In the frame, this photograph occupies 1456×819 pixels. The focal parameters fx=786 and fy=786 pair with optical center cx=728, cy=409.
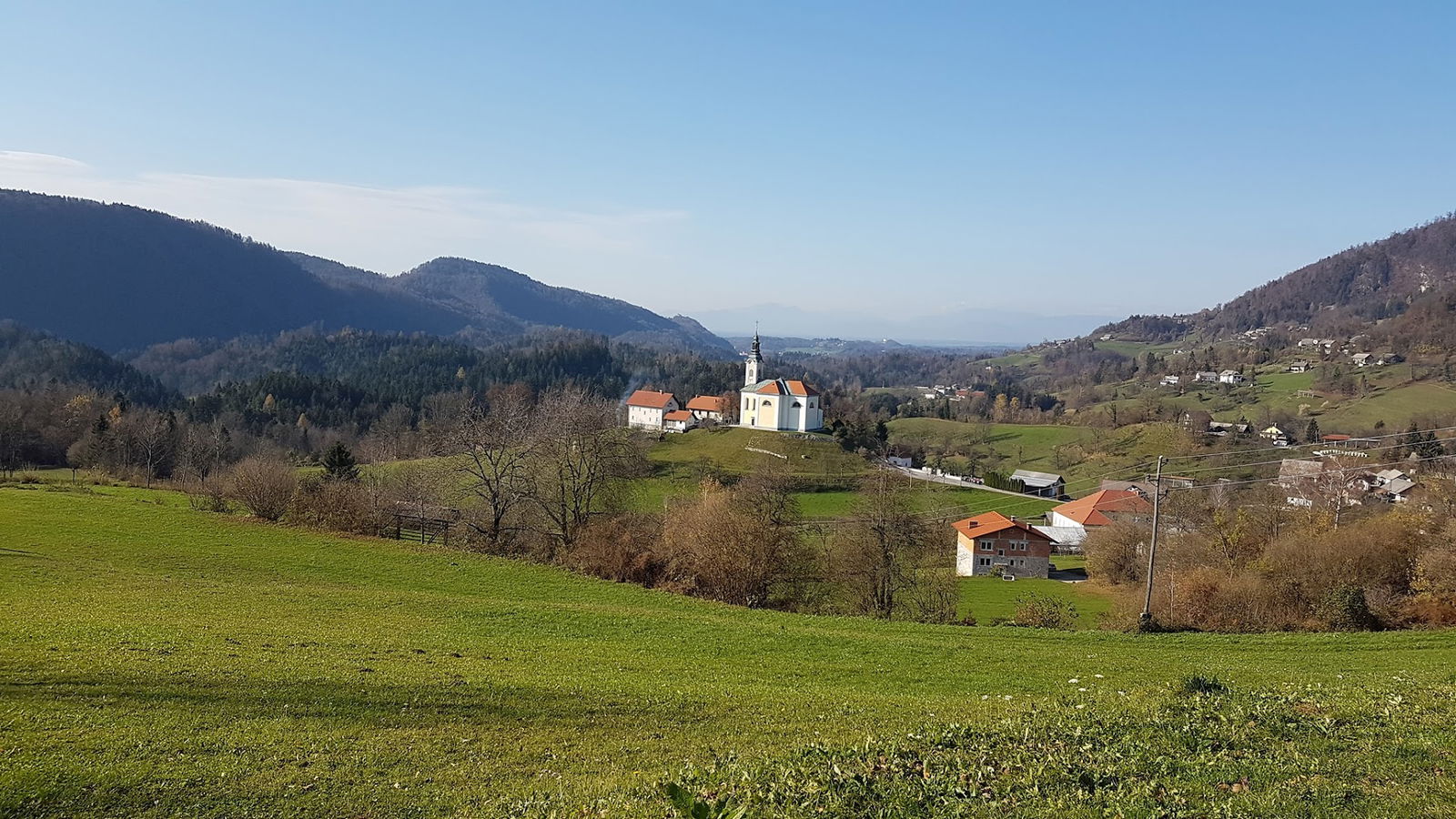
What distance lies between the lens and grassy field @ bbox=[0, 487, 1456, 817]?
7.45m

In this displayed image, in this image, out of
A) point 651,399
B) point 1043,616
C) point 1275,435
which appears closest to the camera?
point 1043,616

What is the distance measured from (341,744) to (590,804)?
3.87 m

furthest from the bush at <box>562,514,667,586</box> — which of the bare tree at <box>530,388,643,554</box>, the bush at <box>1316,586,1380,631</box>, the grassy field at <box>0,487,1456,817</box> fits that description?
the bush at <box>1316,586,1380,631</box>

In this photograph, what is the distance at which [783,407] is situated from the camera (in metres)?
101

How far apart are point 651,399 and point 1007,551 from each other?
224 ft

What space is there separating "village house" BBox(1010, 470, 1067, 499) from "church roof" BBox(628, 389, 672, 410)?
49961 millimetres

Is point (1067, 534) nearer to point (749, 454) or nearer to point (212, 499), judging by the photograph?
point (749, 454)

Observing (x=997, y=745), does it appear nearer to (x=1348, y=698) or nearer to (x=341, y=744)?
(x=1348, y=698)

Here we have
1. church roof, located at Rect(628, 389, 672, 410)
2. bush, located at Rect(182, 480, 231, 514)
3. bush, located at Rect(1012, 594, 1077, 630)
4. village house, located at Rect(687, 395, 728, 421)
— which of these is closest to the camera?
bush, located at Rect(1012, 594, 1077, 630)

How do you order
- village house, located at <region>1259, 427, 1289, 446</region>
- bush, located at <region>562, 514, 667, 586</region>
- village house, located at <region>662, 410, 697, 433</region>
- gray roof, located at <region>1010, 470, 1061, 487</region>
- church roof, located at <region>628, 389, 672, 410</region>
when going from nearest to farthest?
bush, located at <region>562, 514, 667, 586</region>, gray roof, located at <region>1010, 470, 1061, 487</region>, village house, located at <region>1259, 427, 1289, 446</region>, village house, located at <region>662, 410, 697, 433</region>, church roof, located at <region>628, 389, 672, 410</region>

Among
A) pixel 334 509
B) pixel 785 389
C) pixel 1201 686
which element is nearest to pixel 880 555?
pixel 1201 686

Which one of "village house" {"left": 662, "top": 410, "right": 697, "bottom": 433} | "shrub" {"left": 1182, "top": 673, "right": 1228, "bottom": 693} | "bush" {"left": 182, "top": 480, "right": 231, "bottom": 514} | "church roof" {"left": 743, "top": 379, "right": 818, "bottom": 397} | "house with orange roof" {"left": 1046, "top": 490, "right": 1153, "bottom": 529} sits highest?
"church roof" {"left": 743, "top": 379, "right": 818, "bottom": 397}

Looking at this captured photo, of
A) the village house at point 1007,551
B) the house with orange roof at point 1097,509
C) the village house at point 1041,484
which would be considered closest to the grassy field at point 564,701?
the village house at point 1007,551

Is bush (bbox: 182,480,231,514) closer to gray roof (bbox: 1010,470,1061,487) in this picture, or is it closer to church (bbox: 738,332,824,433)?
church (bbox: 738,332,824,433)
